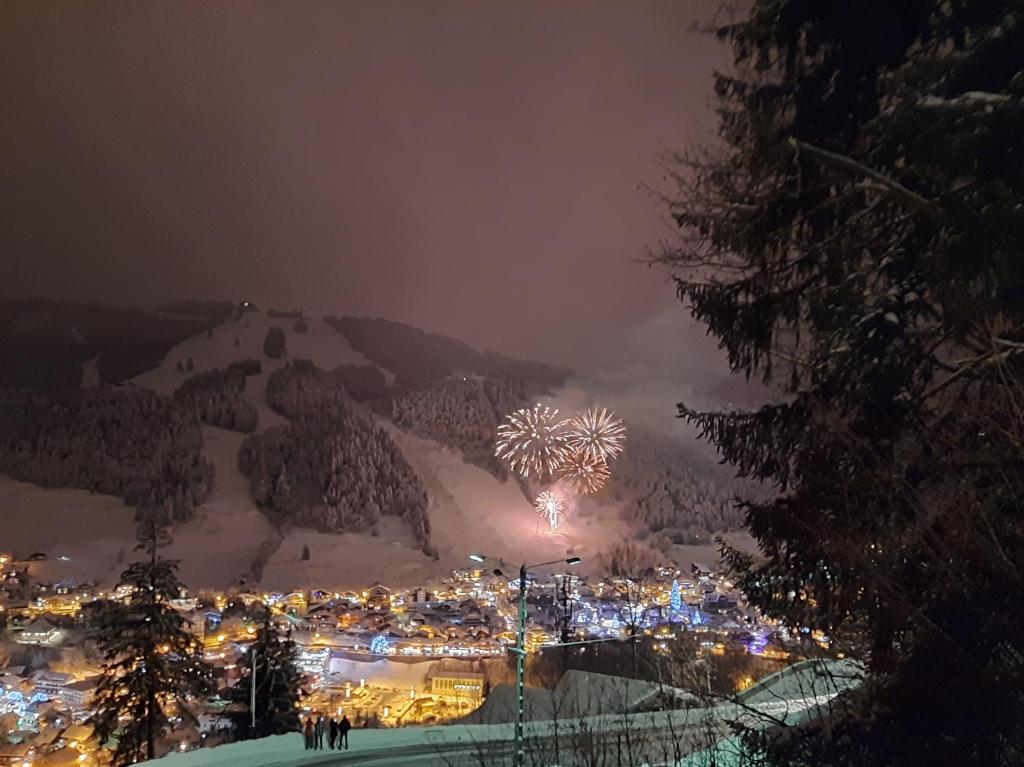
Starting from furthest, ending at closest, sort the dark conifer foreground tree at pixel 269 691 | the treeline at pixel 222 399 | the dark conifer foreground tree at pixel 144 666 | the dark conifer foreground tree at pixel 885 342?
the treeline at pixel 222 399 < the dark conifer foreground tree at pixel 269 691 < the dark conifer foreground tree at pixel 144 666 < the dark conifer foreground tree at pixel 885 342

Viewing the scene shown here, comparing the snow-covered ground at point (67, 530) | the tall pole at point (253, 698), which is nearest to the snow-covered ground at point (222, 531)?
the snow-covered ground at point (67, 530)

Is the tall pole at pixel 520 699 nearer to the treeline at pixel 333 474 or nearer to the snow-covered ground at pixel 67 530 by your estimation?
the snow-covered ground at pixel 67 530

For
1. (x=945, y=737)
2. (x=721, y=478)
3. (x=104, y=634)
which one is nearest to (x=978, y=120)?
(x=945, y=737)

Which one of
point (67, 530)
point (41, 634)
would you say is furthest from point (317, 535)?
point (41, 634)

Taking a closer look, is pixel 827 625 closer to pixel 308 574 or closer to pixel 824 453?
pixel 824 453

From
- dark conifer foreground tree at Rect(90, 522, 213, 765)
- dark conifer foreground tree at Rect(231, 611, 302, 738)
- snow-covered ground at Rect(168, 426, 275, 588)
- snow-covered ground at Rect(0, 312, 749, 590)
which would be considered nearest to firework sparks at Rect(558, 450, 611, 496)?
dark conifer foreground tree at Rect(231, 611, 302, 738)

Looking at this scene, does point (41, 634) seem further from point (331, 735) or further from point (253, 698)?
point (331, 735)

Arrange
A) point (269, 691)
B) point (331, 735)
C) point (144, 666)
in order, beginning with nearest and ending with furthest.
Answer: point (331, 735)
point (144, 666)
point (269, 691)
